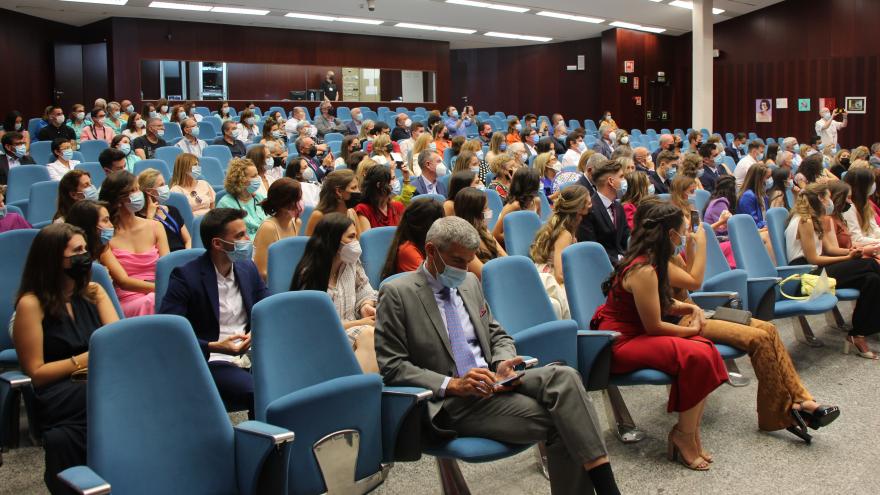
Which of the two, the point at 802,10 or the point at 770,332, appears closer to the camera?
the point at 770,332

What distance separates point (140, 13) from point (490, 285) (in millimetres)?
14265

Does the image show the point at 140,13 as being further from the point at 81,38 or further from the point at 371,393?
the point at 371,393

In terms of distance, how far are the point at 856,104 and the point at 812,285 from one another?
576 inches

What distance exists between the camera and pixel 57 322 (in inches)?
117

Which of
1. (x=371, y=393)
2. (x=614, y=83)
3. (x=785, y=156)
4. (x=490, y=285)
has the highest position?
(x=614, y=83)

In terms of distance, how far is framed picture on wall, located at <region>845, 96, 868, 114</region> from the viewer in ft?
57.5

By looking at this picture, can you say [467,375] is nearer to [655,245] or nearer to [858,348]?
[655,245]

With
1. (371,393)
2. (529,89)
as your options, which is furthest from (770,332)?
(529,89)

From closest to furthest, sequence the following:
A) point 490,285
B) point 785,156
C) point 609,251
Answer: point 490,285 → point 609,251 → point 785,156

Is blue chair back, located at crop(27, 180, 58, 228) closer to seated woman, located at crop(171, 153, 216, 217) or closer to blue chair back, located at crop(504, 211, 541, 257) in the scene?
seated woman, located at crop(171, 153, 216, 217)

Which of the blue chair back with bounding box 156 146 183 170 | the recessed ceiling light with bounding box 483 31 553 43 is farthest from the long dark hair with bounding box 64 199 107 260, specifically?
the recessed ceiling light with bounding box 483 31 553 43

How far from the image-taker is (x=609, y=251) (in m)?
5.21

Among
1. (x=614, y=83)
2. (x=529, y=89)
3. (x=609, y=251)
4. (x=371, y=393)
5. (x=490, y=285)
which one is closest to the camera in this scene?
(x=371, y=393)

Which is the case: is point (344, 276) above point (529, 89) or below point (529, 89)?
below
